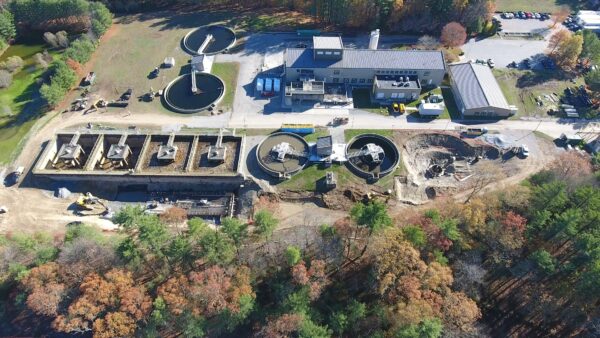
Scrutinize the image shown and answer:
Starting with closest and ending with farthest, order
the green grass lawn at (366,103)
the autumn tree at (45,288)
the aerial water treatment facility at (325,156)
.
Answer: the autumn tree at (45,288)
the aerial water treatment facility at (325,156)
the green grass lawn at (366,103)

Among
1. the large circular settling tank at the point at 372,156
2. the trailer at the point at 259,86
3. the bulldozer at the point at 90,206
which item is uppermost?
the trailer at the point at 259,86

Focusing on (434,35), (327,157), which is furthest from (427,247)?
(434,35)

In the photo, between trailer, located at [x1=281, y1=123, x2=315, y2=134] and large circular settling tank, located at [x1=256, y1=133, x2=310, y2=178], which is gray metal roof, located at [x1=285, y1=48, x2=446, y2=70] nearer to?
trailer, located at [x1=281, y1=123, x2=315, y2=134]

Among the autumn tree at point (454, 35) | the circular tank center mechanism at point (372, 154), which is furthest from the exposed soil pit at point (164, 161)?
the autumn tree at point (454, 35)

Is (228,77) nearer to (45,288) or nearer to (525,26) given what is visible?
(45,288)

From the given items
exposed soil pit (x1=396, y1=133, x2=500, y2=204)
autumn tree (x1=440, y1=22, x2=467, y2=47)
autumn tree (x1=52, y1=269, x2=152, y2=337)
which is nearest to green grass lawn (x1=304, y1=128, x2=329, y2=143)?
exposed soil pit (x1=396, y1=133, x2=500, y2=204)

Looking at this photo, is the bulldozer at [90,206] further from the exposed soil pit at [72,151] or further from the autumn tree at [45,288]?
the autumn tree at [45,288]
